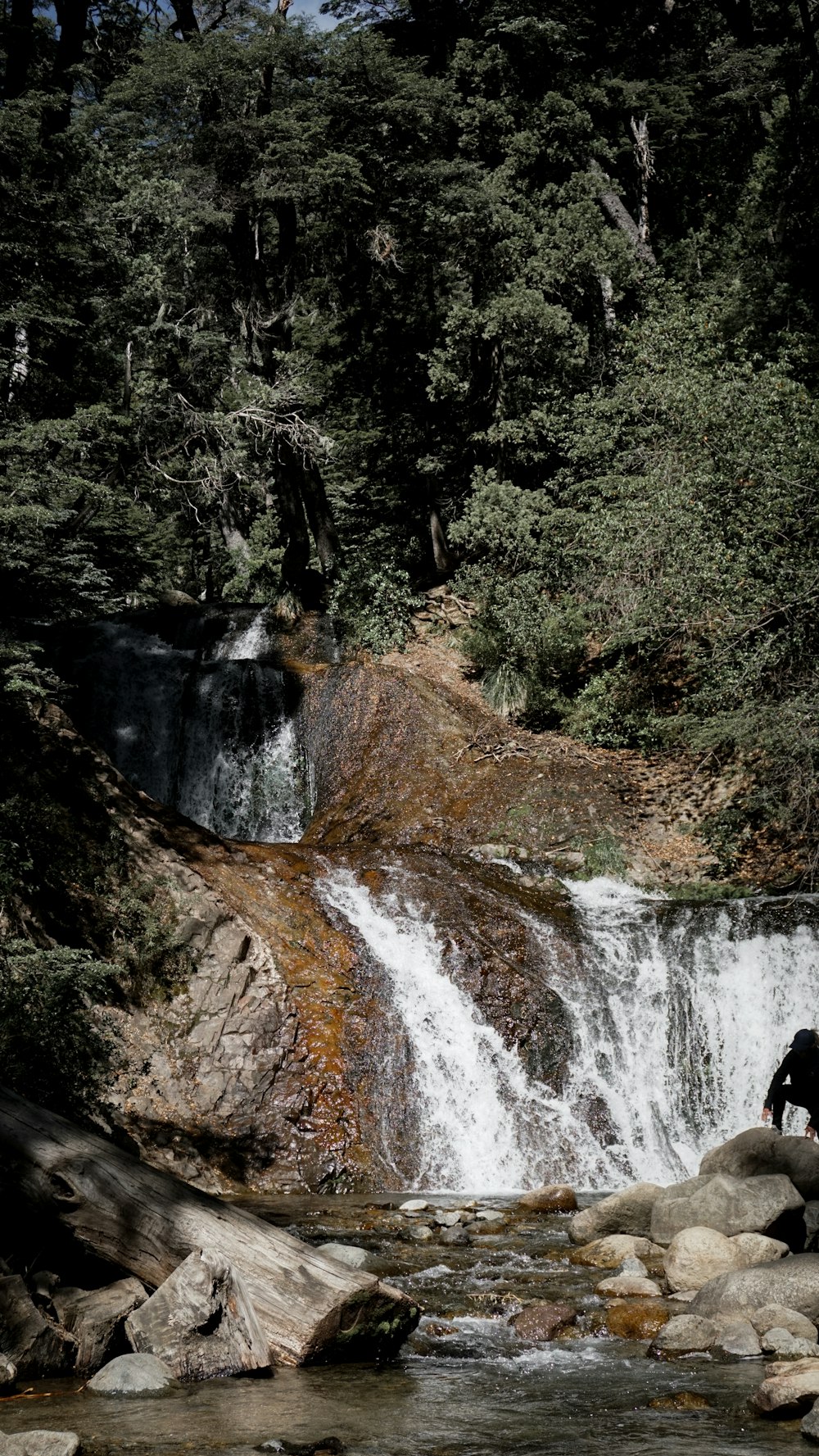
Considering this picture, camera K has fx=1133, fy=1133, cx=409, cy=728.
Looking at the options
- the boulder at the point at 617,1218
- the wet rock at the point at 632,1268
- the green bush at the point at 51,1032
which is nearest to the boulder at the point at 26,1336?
the green bush at the point at 51,1032

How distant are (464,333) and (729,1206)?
15.9m

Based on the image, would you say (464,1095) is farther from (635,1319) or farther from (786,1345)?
(786,1345)

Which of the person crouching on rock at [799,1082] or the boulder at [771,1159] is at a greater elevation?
the person crouching on rock at [799,1082]

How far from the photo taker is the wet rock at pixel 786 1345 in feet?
17.6

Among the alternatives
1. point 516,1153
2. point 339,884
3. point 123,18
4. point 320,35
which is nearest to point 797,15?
point 320,35

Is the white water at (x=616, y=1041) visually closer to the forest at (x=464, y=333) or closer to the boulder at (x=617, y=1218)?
the boulder at (x=617, y=1218)

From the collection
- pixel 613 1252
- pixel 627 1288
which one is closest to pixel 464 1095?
pixel 613 1252

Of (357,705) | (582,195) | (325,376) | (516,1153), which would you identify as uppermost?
(582,195)

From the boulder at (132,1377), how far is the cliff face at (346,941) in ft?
14.5

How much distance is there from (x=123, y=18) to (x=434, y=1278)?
1057 inches

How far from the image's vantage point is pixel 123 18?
24.8m

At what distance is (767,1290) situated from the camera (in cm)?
584

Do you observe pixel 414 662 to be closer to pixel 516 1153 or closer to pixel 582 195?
pixel 582 195

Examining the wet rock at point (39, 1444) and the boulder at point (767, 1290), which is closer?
the wet rock at point (39, 1444)
